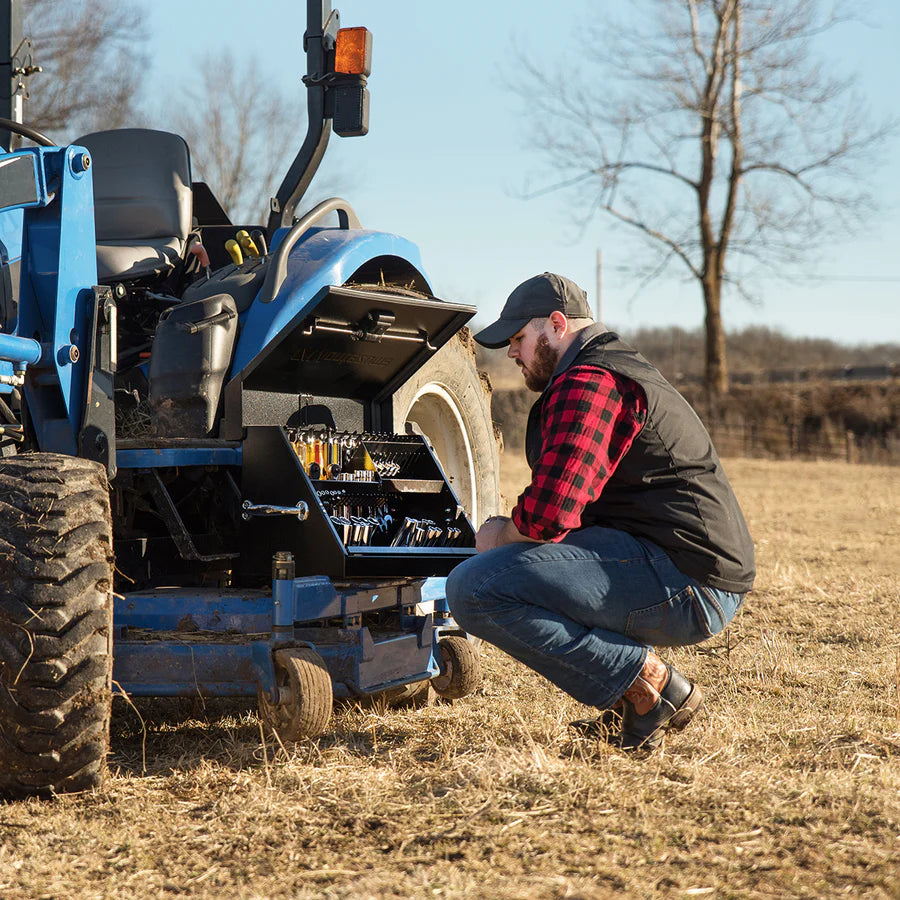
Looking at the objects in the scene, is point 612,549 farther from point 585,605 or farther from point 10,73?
point 10,73

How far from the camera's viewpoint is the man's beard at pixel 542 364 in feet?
11.4

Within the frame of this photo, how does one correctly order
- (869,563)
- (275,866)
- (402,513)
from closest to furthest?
1. (275,866)
2. (402,513)
3. (869,563)

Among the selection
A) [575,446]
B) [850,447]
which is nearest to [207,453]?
[575,446]

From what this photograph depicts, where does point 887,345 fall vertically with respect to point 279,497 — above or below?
above

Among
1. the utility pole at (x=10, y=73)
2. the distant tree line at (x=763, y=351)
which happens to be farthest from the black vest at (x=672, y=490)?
the distant tree line at (x=763, y=351)

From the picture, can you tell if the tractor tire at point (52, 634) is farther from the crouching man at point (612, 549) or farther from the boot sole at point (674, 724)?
the boot sole at point (674, 724)

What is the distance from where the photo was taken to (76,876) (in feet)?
8.46

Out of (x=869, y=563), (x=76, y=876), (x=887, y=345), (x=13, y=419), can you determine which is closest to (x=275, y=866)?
(x=76, y=876)

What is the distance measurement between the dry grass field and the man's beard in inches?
39.7

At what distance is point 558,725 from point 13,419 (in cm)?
179

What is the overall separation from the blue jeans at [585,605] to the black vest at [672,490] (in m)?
0.05

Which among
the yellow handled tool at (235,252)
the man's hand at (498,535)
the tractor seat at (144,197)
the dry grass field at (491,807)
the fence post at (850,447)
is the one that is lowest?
the dry grass field at (491,807)

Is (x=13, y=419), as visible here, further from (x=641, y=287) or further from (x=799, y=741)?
(x=641, y=287)

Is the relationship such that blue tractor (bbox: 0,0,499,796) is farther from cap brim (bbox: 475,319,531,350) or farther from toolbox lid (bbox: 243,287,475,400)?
cap brim (bbox: 475,319,531,350)
